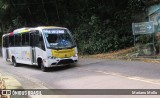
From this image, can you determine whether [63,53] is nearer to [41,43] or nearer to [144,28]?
[41,43]

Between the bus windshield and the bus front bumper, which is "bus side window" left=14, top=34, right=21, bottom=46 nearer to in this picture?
the bus windshield

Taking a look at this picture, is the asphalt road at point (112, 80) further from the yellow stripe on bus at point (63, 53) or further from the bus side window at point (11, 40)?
the bus side window at point (11, 40)

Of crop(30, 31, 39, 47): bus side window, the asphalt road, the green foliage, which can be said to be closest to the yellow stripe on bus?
crop(30, 31, 39, 47): bus side window

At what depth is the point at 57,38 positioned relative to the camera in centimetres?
1795

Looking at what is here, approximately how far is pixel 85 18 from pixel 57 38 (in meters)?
12.1

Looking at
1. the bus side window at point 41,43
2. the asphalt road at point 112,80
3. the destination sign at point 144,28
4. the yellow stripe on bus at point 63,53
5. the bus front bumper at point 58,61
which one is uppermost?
the destination sign at point 144,28

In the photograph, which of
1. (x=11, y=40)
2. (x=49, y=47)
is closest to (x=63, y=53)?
(x=49, y=47)

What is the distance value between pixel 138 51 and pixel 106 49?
4865 mm

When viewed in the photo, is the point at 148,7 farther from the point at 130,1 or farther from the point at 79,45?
the point at 79,45

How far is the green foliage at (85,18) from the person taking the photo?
1006 inches

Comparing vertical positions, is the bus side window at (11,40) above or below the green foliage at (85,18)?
below

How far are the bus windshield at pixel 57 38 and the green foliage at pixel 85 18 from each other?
23.2 ft

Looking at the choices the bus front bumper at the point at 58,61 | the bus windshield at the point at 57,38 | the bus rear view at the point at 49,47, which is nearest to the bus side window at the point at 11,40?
the bus rear view at the point at 49,47

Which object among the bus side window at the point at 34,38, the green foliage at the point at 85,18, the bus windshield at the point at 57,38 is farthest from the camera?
the green foliage at the point at 85,18
